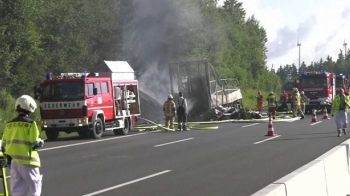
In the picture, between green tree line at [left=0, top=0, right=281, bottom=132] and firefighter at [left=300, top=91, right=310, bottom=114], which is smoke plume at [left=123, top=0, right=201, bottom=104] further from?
firefighter at [left=300, top=91, right=310, bottom=114]

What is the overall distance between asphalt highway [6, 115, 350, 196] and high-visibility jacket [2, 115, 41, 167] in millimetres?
3992

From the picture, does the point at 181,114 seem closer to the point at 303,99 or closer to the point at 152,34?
the point at 303,99

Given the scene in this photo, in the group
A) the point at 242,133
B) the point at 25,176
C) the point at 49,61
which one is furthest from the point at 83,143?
the point at 49,61

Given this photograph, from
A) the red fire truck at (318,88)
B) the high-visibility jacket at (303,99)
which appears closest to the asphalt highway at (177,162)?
the high-visibility jacket at (303,99)

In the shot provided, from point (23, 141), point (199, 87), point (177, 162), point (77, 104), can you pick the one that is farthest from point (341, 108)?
point (23, 141)

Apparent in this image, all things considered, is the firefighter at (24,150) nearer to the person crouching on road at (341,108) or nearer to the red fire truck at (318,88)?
the person crouching on road at (341,108)

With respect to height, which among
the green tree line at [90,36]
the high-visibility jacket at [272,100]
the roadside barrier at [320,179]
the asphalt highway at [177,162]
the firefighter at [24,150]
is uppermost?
the green tree line at [90,36]

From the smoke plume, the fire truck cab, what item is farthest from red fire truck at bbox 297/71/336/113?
the smoke plume

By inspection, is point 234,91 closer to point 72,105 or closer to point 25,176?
point 72,105

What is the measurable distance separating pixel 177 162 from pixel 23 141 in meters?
9.10

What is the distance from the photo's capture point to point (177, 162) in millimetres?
17000

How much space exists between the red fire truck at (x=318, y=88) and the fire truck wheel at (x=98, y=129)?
21994 mm

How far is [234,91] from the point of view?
135 ft

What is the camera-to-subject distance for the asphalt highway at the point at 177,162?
12758 millimetres
